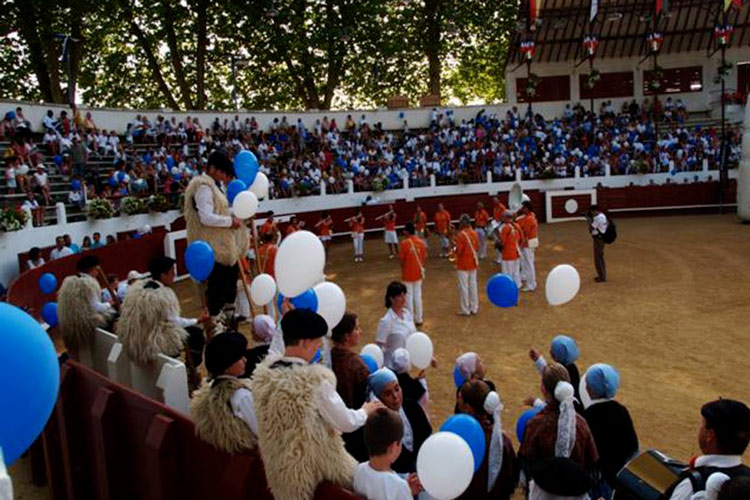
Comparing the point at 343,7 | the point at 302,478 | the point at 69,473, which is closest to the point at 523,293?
the point at 69,473

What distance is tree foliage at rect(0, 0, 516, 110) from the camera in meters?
30.9

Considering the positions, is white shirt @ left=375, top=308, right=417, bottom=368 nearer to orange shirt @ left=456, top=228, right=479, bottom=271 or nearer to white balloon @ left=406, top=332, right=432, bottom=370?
white balloon @ left=406, top=332, right=432, bottom=370

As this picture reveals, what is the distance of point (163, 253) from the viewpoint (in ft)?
60.0

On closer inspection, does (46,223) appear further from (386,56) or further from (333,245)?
(386,56)

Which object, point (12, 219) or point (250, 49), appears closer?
point (12, 219)

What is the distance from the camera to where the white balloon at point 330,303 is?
5184 mm

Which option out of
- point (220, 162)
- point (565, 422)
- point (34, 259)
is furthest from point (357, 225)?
point (565, 422)

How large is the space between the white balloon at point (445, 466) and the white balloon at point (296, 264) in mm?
1988

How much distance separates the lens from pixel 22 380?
7.07ft

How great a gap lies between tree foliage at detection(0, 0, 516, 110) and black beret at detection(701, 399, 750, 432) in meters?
30.1

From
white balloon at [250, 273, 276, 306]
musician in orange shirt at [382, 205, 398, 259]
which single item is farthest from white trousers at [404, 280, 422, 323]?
musician in orange shirt at [382, 205, 398, 259]

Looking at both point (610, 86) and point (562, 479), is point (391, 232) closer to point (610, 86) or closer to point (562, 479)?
point (562, 479)

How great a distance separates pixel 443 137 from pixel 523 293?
1900 centimetres

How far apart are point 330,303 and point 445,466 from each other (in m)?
2.36
